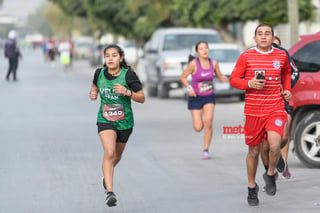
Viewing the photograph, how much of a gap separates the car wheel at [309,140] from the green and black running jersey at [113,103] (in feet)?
11.2

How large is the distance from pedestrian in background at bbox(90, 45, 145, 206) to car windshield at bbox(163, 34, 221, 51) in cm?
1768

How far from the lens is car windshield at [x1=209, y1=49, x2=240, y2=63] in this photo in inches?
976

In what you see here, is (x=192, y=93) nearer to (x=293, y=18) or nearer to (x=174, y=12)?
(x=293, y=18)

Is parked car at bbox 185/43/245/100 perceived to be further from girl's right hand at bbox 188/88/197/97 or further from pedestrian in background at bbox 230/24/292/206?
pedestrian in background at bbox 230/24/292/206

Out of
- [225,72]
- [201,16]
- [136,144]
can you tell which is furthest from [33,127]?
[201,16]

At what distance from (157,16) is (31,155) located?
1325 inches

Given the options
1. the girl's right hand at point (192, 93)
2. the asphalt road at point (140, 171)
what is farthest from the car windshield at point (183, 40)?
the girl's right hand at point (192, 93)

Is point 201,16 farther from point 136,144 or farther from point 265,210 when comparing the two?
point 265,210

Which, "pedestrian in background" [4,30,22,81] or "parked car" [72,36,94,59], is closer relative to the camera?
"pedestrian in background" [4,30,22,81]

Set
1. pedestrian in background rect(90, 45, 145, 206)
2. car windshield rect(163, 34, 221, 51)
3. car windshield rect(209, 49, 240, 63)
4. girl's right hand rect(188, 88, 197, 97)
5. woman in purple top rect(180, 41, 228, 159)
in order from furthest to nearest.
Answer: car windshield rect(163, 34, 221, 51) < car windshield rect(209, 49, 240, 63) < woman in purple top rect(180, 41, 228, 159) < girl's right hand rect(188, 88, 197, 97) < pedestrian in background rect(90, 45, 145, 206)

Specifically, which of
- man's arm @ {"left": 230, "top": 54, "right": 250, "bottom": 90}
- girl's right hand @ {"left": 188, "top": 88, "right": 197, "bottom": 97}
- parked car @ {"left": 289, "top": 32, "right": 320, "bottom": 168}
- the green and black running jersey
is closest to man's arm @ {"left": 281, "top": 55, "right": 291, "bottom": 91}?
man's arm @ {"left": 230, "top": 54, "right": 250, "bottom": 90}

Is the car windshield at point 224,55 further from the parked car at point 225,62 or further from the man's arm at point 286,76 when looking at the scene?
the man's arm at point 286,76

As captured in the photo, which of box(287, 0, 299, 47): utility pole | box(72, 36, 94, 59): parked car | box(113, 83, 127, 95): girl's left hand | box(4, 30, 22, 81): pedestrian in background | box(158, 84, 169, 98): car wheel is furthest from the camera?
box(72, 36, 94, 59): parked car

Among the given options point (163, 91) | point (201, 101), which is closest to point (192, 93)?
point (201, 101)
